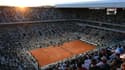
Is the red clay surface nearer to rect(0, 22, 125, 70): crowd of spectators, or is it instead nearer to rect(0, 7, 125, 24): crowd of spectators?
rect(0, 22, 125, 70): crowd of spectators

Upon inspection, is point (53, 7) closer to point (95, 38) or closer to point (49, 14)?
point (49, 14)

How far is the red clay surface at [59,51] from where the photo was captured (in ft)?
40.6

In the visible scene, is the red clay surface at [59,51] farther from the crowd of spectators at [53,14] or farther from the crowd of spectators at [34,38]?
the crowd of spectators at [53,14]

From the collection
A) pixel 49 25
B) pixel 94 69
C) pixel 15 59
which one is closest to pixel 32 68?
pixel 15 59

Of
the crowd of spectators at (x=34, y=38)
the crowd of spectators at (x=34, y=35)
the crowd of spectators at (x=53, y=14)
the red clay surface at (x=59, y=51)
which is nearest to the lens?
the crowd of spectators at (x=34, y=38)

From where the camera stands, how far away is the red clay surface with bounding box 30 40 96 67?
40.6 feet

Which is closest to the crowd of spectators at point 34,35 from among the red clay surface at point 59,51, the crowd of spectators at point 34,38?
the crowd of spectators at point 34,38

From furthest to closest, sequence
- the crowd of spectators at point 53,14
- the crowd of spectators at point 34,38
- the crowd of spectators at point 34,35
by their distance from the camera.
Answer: the crowd of spectators at point 53,14, the crowd of spectators at point 34,35, the crowd of spectators at point 34,38

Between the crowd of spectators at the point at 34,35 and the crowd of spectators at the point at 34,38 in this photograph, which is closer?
the crowd of spectators at the point at 34,38

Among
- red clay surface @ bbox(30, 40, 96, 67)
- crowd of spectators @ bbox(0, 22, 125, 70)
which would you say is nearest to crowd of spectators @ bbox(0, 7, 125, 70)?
crowd of spectators @ bbox(0, 22, 125, 70)

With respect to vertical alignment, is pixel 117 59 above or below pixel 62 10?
below

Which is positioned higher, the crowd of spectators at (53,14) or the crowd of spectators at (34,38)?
the crowd of spectators at (53,14)

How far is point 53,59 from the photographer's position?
40.6 feet

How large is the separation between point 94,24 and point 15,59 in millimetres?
9001
